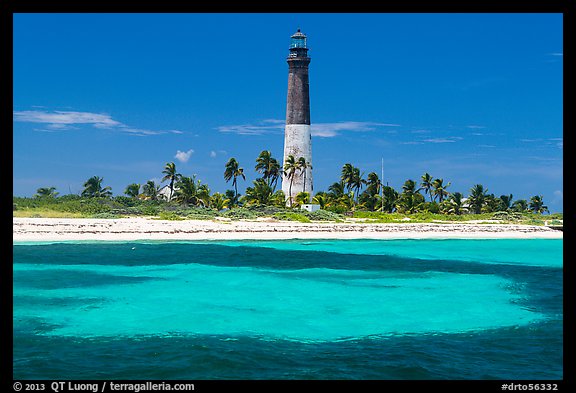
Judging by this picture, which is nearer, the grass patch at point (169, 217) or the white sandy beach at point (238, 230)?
the white sandy beach at point (238, 230)

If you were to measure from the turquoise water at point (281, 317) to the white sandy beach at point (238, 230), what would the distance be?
7.84 m

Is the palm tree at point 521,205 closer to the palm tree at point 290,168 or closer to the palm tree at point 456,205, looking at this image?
the palm tree at point 456,205

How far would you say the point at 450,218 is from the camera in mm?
61344

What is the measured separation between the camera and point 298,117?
6675cm

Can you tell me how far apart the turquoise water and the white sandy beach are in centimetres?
784

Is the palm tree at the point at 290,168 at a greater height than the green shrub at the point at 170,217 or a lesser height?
greater

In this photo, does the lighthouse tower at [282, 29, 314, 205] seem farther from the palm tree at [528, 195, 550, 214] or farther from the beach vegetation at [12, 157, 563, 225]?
the palm tree at [528, 195, 550, 214]

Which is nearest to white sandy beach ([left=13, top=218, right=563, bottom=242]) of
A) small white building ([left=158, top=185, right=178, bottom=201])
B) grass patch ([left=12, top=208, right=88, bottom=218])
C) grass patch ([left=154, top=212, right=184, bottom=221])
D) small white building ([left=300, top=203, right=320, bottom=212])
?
grass patch ([left=154, top=212, right=184, bottom=221])

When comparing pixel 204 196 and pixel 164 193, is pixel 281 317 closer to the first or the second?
pixel 204 196

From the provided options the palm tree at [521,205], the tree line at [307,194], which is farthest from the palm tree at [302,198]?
the palm tree at [521,205]

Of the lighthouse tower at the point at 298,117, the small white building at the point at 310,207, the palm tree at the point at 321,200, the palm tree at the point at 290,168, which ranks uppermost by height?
the lighthouse tower at the point at 298,117

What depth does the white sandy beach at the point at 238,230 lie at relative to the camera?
4050 centimetres

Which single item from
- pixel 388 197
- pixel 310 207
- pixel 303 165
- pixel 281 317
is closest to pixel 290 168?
pixel 303 165
